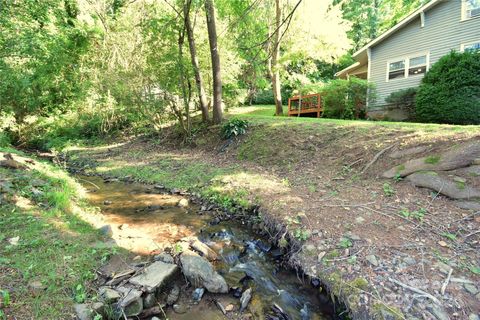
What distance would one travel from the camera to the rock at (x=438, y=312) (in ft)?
8.62

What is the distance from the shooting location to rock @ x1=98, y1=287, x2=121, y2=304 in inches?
114

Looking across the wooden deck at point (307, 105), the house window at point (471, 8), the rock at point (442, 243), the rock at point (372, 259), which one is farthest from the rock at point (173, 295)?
the house window at point (471, 8)

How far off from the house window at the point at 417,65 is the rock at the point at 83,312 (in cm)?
1508

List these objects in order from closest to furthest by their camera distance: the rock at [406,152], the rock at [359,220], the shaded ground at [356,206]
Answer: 1. the shaded ground at [356,206]
2. the rock at [359,220]
3. the rock at [406,152]

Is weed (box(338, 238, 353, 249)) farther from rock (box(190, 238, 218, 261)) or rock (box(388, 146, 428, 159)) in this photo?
rock (box(388, 146, 428, 159))

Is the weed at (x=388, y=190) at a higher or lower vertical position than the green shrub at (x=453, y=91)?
lower

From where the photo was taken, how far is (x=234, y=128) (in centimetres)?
1039

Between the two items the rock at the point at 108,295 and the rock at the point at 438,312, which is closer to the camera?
the rock at the point at 438,312

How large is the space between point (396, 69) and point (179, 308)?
48.5ft

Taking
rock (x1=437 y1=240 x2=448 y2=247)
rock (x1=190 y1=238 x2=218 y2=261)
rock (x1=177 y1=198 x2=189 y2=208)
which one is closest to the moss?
rock (x1=437 y1=240 x2=448 y2=247)

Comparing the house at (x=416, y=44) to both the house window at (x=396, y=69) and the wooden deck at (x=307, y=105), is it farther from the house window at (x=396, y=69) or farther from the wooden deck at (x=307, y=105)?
the wooden deck at (x=307, y=105)

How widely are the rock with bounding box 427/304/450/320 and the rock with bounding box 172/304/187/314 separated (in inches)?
102

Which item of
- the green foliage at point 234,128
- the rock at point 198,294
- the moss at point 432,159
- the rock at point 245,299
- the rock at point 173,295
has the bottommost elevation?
the rock at point 245,299

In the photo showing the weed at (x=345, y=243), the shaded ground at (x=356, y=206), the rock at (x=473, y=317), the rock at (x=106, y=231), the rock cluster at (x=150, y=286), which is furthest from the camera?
the rock at (x=106, y=231)
